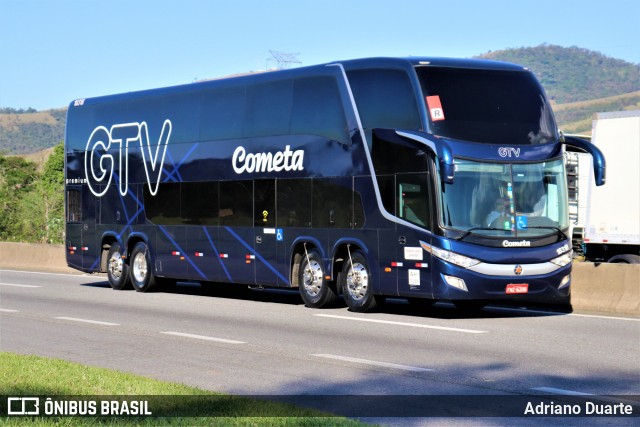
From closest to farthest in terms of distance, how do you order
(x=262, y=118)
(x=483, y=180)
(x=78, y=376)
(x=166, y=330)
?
(x=78, y=376), (x=166, y=330), (x=483, y=180), (x=262, y=118)

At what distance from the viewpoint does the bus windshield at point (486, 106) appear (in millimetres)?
18609

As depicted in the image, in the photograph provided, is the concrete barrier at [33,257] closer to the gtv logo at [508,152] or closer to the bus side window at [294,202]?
the bus side window at [294,202]

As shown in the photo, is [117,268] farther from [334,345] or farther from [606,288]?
[334,345]

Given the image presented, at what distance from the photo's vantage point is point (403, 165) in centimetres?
1908

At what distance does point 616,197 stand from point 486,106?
7.76 metres

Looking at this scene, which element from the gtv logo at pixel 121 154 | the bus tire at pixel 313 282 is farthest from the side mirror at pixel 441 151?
the gtv logo at pixel 121 154

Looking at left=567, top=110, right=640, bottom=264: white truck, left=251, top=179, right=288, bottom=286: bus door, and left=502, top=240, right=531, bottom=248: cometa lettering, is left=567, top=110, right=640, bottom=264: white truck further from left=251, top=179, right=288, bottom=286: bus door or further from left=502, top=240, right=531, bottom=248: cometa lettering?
left=251, top=179, right=288, bottom=286: bus door

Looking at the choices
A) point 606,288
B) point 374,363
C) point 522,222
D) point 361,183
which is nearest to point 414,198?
point 361,183

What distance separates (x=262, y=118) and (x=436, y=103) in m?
4.94

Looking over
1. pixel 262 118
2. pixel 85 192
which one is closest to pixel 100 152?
pixel 85 192

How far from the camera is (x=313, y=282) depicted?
21328 millimetres

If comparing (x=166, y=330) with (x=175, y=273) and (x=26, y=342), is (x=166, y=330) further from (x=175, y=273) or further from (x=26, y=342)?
(x=175, y=273)

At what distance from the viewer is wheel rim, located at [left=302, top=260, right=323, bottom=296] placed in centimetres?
2117

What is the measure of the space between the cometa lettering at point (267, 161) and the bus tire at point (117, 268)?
501 cm
